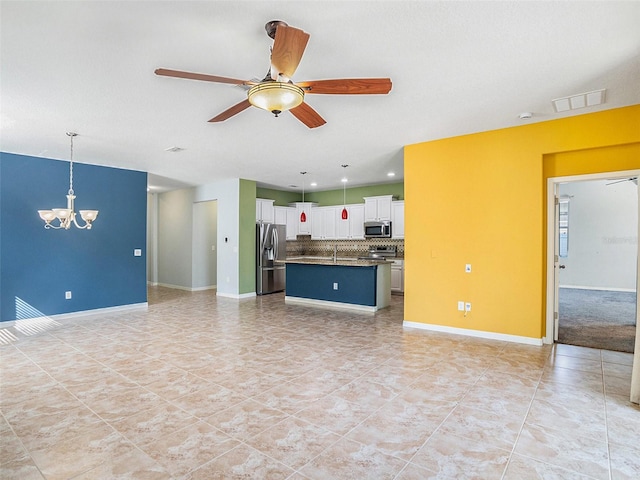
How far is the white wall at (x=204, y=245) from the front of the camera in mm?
9305

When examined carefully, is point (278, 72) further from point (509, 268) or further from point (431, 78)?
point (509, 268)

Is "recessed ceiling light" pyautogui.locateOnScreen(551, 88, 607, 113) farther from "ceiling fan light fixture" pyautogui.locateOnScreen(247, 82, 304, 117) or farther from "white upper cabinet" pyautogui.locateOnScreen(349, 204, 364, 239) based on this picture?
"white upper cabinet" pyautogui.locateOnScreen(349, 204, 364, 239)

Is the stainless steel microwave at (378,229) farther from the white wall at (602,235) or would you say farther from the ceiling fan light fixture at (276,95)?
the ceiling fan light fixture at (276,95)

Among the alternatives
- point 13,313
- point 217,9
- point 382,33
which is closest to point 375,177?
point 382,33

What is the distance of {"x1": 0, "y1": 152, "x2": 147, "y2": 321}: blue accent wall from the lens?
5.54m

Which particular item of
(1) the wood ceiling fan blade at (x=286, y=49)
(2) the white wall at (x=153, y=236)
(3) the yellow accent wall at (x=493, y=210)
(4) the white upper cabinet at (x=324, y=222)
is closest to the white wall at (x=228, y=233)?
(4) the white upper cabinet at (x=324, y=222)

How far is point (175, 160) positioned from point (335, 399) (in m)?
5.06

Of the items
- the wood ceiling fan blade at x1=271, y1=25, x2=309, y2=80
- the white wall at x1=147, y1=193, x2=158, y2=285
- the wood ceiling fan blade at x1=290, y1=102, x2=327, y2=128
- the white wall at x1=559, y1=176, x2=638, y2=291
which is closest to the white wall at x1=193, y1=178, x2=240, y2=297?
the white wall at x1=147, y1=193, x2=158, y2=285

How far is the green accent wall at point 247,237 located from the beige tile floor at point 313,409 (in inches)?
130

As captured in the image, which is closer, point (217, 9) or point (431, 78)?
point (217, 9)

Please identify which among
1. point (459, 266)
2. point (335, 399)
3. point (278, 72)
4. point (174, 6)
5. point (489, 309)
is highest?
point (174, 6)

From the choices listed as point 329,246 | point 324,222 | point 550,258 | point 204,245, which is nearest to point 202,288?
point 204,245

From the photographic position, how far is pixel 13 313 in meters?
5.54

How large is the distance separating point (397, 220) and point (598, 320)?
4.36m
